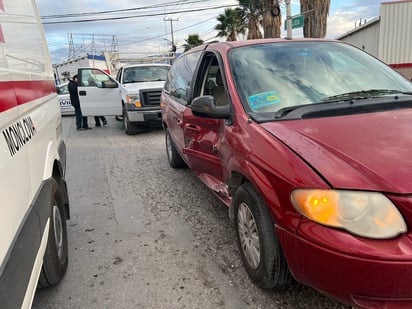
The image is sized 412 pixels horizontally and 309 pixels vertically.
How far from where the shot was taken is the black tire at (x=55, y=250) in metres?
2.61

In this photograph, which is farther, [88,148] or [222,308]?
[88,148]

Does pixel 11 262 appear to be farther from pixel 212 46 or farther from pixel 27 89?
pixel 212 46

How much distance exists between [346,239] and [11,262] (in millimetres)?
1522

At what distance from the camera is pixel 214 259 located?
3.11 m

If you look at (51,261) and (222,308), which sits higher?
(51,261)

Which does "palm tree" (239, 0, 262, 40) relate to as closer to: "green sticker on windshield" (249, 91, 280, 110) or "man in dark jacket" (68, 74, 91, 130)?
"man in dark jacket" (68, 74, 91, 130)

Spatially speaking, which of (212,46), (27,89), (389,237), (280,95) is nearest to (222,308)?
(389,237)

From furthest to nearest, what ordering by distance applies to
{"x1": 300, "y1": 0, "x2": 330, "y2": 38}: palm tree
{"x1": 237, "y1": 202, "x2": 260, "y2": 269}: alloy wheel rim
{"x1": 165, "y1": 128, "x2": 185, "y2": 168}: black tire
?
{"x1": 300, "y1": 0, "x2": 330, "y2": 38}: palm tree → {"x1": 165, "y1": 128, "x2": 185, "y2": 168}: black tire → {"x1": 237, "y1": 202, "x2": 260, "y2": 269}: alloy wheel rim

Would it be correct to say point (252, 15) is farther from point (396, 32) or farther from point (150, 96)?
point (150, 96)

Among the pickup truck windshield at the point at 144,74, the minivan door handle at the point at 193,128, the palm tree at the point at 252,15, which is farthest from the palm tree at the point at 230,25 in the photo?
the minivan door handle at the point at 193,128

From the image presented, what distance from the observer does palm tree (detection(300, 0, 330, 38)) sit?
15602mm

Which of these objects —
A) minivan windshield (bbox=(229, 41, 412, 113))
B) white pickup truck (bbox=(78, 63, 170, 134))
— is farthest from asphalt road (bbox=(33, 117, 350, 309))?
white pickup truck (bbox=(78, 63, 170, 134))

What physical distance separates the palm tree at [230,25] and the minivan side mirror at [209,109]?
31.2 m

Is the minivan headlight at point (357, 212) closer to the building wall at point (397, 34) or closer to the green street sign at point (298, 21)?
the green street sign at point (298, 21)
